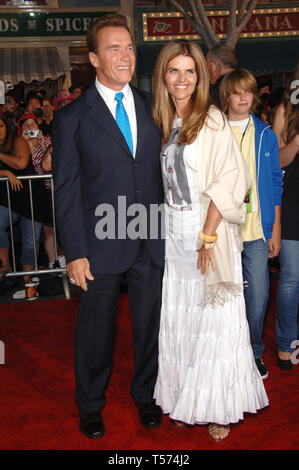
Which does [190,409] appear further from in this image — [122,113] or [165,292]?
[122,113]

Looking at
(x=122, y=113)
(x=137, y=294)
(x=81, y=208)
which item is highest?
(x=122, y=113)

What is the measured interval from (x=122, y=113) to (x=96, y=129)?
19cm

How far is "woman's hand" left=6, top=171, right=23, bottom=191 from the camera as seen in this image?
5.32 m

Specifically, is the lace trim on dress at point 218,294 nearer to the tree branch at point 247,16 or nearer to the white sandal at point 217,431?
the white sandal at point 217,431

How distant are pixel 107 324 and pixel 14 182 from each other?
3094mm

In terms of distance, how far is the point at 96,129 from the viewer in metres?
2.47

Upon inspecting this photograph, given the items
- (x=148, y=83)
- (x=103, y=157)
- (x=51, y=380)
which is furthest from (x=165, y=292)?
(x=148, y=83)

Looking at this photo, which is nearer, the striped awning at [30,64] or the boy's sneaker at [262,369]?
the boy's sneaker at [262,369]

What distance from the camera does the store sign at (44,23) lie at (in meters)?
11.7

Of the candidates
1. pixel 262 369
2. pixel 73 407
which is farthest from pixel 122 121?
pixel 262 369

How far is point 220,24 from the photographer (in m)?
12.3

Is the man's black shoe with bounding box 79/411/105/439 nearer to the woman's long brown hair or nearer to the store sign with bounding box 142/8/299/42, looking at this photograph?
the woman's long brown hair

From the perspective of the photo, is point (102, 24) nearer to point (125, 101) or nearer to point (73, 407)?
point (125, 101)

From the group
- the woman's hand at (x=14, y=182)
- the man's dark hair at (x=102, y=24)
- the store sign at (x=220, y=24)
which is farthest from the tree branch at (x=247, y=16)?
the man's dark hair at (x=102, y=24)
